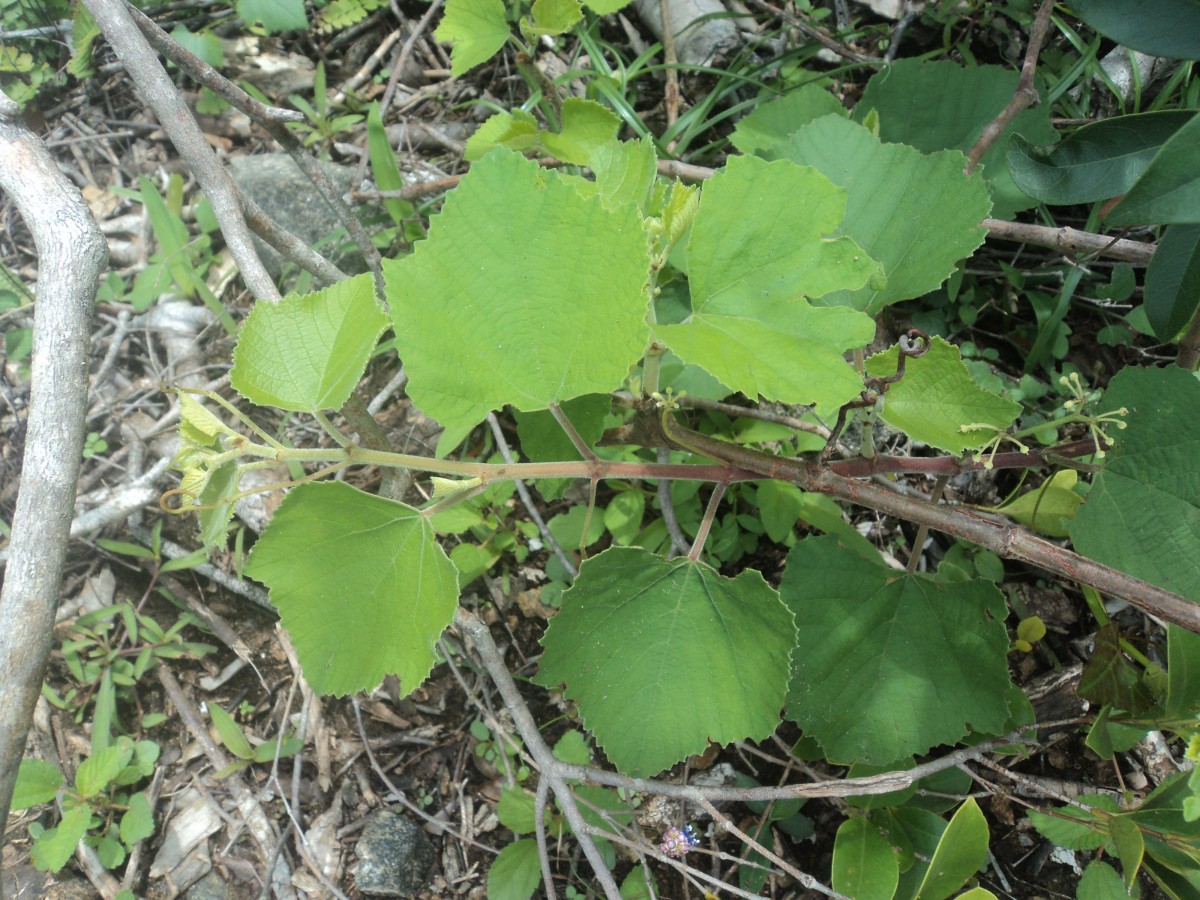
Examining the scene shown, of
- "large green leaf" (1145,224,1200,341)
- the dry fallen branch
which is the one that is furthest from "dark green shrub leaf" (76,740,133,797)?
"large green leaf" (1145,224,1200,341)

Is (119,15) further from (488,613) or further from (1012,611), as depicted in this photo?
(1012,611)

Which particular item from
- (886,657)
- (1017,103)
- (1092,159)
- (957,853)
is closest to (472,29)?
(1017,103)

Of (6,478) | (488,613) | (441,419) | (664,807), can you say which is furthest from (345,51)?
(664,807)

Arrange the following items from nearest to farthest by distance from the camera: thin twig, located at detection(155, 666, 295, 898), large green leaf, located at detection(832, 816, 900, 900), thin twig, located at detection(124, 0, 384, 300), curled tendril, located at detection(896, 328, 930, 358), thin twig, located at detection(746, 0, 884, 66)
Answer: curled tendril, located at detection(896, 328, 930, 358)
large green leaf, located at detection(832, 816, 900, 900)
thin twig, located at detection(124, 0, 384, 300)
thin twig, located at detection(155, 666, 295, 898)
thin twig, located at detection(746, 0, 884, 66)

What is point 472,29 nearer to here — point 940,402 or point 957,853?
point 940,402

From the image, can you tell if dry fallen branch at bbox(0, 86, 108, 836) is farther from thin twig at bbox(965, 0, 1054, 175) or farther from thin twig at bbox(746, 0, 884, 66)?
thin twig at bbox(746, 0, 884, 66)

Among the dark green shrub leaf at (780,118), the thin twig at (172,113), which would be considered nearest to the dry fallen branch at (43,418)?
the thin twig at (172,113)
